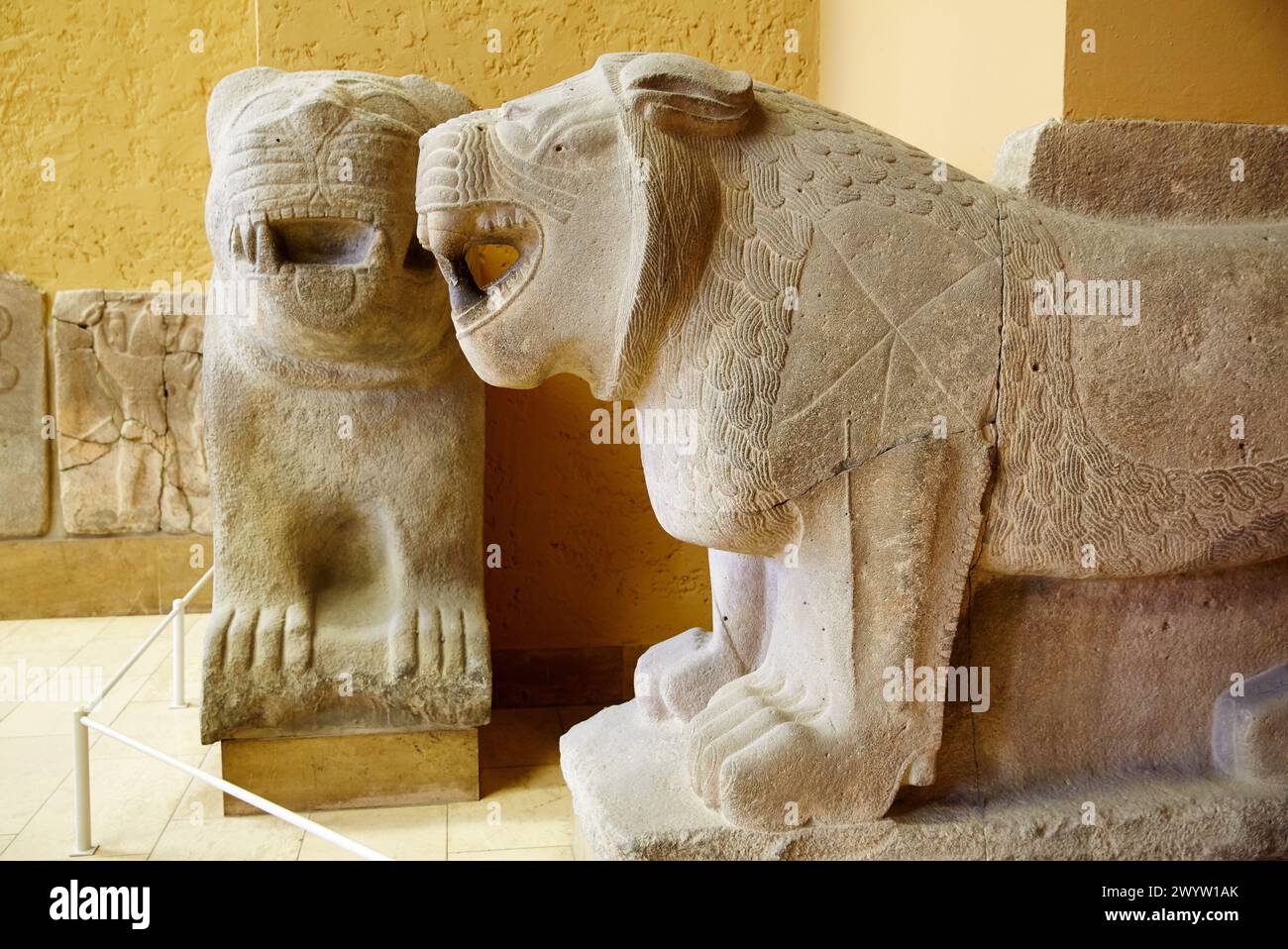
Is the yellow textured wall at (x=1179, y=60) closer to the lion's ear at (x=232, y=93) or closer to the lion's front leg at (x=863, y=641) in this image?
the lion's front leg at (x=863, y=641)

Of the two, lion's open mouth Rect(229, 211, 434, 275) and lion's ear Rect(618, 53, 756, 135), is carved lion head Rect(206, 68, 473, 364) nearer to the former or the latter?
lion's open mouth Rect(229, 211, 434, 275)

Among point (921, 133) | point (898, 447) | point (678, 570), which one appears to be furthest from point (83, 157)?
point (898, 447)

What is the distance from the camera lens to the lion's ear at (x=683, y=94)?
1665 millimetres

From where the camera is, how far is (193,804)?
8.98 ft

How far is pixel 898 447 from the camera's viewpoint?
1669mm

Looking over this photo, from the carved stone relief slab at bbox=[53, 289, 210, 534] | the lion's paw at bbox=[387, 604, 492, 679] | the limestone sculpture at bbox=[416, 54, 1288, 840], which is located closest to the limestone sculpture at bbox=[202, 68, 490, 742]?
the lion's paw at bbox=[387, 604, 492, 679]

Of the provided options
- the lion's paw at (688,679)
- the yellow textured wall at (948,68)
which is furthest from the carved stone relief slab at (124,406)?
the lion's paw at (688,679)

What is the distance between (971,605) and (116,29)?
4.73m

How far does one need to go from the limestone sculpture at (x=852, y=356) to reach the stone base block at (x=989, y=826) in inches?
2.1

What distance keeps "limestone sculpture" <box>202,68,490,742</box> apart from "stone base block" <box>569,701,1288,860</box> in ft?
3.11

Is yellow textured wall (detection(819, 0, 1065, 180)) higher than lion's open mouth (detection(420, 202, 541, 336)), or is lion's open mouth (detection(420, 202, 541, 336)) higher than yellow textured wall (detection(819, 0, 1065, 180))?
yellow textured wall (detection(819, 0, 1065, 180))

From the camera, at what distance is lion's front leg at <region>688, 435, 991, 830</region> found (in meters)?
1.68

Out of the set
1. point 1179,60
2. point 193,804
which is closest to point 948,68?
point 1179,60
